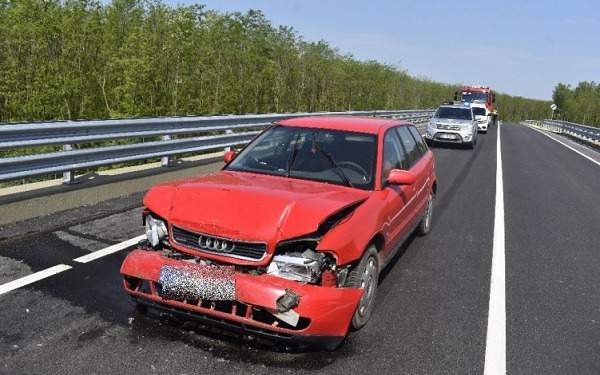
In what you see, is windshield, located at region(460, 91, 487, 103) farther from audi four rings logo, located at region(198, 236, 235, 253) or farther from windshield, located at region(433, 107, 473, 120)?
audi four rings logo, located at region(198, 236, 235, 253)

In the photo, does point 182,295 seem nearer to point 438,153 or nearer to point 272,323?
point 272,323

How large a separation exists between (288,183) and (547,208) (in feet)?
21.7

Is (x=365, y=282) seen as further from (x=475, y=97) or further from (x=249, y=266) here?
(x=475, y=97)

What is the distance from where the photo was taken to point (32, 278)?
13.9 feet

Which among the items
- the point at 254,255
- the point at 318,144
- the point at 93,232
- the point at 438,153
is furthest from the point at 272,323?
the point at 438,153

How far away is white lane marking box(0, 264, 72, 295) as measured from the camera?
158 inches

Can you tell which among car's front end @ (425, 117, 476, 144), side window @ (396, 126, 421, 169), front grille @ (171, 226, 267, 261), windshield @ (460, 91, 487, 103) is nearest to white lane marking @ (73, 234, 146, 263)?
front grille @ (171, 226, 267, 261)

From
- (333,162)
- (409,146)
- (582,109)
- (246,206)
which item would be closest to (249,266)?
(246,206)

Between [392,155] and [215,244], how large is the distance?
7.45 ft

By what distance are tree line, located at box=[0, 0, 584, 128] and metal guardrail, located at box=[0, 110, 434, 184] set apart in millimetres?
25428

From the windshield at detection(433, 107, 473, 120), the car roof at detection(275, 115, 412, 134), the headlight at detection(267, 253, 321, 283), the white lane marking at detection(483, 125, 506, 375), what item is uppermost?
the windshield at detection(433, 107, 473, 120)

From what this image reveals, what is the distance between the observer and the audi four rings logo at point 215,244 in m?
3.23

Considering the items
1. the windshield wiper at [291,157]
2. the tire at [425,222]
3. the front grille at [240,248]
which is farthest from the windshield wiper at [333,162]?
the tire at [425,222]

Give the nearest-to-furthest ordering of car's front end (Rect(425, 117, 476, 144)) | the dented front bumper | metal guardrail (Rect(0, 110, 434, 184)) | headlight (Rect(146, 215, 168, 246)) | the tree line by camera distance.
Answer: the dented front bumper < headlight (Rect(146, 215, 168, 246)) < metal guardrail (Rect(0, 110, 434, 184)) < car's front end (Rect(425, 117, 476, 144)) < the tree line
